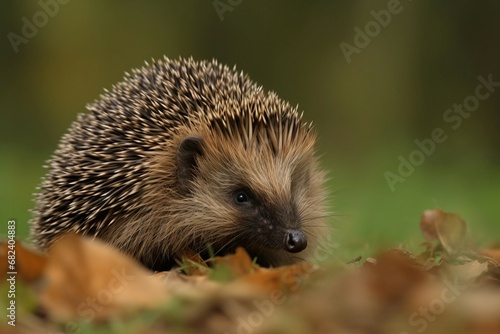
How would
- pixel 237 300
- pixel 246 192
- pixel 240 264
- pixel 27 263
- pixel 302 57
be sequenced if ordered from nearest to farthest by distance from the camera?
pixel 237 300 → pixel 27 263 → pixel 240 264 → pixel 246 192 → pixel 302 57

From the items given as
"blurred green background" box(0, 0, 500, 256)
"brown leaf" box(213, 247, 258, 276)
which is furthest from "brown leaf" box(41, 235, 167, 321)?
"blurred green background" box(0, 0, 500, 256)

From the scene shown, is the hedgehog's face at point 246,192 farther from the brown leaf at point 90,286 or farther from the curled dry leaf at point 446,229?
the brown leaf at point 90,286

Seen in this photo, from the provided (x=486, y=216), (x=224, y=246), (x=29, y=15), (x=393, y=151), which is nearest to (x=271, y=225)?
(x=224, y=246)

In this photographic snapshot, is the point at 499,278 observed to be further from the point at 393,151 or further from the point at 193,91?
the point at 393,151

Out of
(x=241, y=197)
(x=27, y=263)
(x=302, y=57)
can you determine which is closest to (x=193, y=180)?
(x=241, y=197)

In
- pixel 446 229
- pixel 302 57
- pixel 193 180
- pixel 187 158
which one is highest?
pixel 302 57

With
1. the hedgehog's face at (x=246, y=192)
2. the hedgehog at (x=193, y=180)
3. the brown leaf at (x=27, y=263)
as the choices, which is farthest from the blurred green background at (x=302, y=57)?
the brown leaf at (x=27, y=263)

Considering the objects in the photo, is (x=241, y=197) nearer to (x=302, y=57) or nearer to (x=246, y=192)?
(x=246, y=192)
